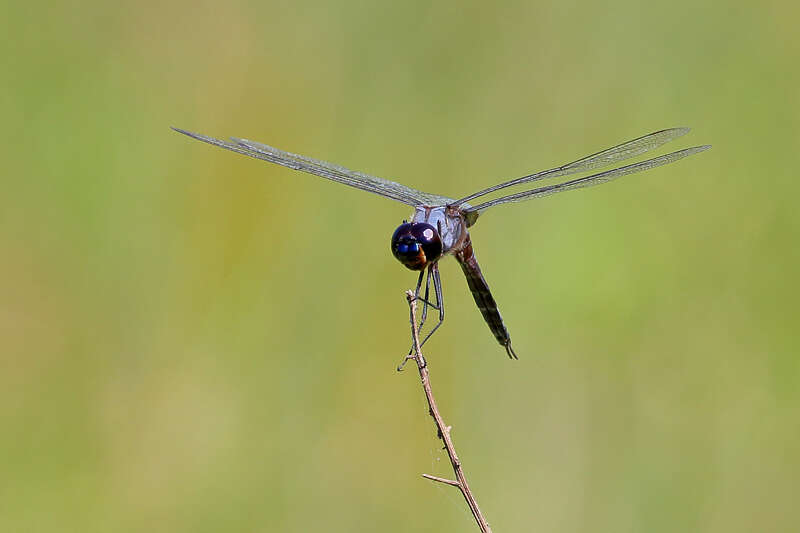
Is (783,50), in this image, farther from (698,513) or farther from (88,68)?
(88,68)

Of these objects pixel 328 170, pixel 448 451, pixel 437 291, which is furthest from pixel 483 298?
pixel 448 451

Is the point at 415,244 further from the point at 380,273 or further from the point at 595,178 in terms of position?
the point at 380,273

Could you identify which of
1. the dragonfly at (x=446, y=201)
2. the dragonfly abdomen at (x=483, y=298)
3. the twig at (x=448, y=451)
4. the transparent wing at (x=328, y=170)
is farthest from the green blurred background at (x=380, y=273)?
the twig at (x=448, y=451)

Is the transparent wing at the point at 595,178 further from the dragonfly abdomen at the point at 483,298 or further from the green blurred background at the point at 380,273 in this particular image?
the green blurred background at the point at 380,273

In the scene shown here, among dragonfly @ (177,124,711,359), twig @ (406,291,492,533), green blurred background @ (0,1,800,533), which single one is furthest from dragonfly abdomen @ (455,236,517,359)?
twig @ (406,291,492,533)

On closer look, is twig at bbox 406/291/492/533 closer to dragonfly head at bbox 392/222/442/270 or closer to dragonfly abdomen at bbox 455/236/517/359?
dragonfly head at bbox 392/222/442/270

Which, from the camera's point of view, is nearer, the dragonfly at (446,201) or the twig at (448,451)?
the twig at (448,451)

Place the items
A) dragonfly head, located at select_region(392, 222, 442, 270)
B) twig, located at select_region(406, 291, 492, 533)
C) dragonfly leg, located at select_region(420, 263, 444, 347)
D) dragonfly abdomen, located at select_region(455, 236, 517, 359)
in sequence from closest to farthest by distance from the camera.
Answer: twig, located at select_region(406, 291, 492, 533), dragonfly head, located at select_region(392, 222, 442, 270), dragonfly leg, located at select_region(420, 263, 444, 347), dragonfly abdomen, located at select_region(455, 236, 517, 359)

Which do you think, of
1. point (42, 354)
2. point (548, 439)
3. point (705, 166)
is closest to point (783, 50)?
point (705, 166)
